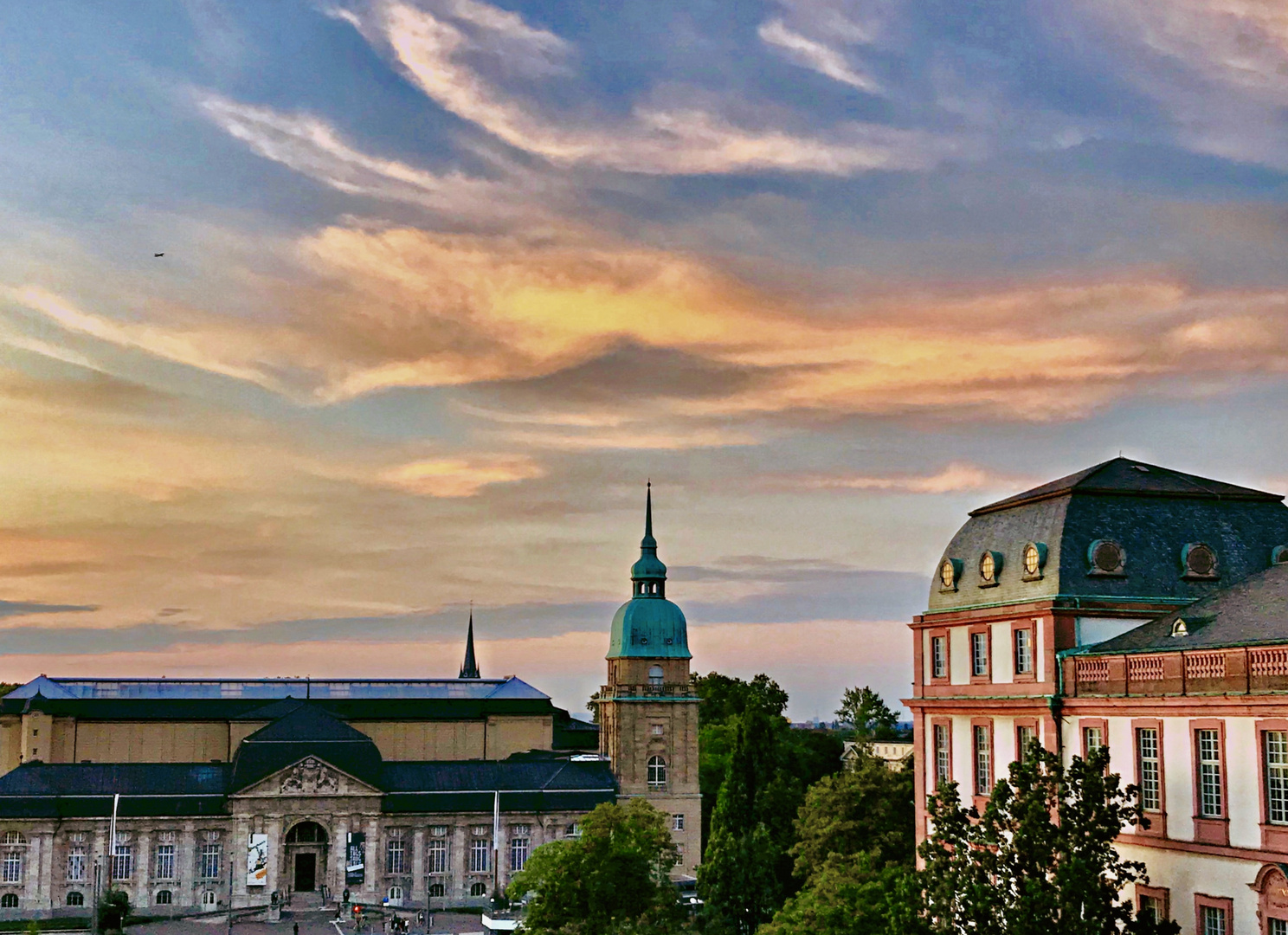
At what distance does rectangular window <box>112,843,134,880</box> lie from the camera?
112500 millimetres

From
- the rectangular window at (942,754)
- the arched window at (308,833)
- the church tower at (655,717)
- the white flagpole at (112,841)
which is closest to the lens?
the rectangular window at (942,754)

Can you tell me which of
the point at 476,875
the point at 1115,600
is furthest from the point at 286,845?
the point at 1115,600

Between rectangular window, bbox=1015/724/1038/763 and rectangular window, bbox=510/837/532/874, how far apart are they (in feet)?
228

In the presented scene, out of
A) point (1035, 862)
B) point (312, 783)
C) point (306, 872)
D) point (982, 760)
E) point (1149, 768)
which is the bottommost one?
point (306, 872)

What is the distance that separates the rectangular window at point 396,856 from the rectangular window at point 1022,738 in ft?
234

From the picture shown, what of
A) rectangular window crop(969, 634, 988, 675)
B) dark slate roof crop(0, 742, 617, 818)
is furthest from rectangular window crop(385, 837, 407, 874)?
rectangular window crop(969, 634, 988, 675)

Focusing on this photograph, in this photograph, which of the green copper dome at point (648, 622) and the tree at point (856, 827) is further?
the green copper dome at point (648, 622)

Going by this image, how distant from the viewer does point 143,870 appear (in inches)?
4451

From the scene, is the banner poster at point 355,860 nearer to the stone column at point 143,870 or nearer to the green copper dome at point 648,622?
the stone column at point 143,870

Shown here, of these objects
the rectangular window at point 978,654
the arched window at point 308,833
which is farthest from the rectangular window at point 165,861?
the rectangular window at point 978,654

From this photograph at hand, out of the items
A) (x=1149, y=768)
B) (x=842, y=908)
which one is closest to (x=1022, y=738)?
(x=1149, y=768)

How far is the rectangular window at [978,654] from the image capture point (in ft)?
197

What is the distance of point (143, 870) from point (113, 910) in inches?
346

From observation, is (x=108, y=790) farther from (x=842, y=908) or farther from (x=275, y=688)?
(x=842, y=908)
